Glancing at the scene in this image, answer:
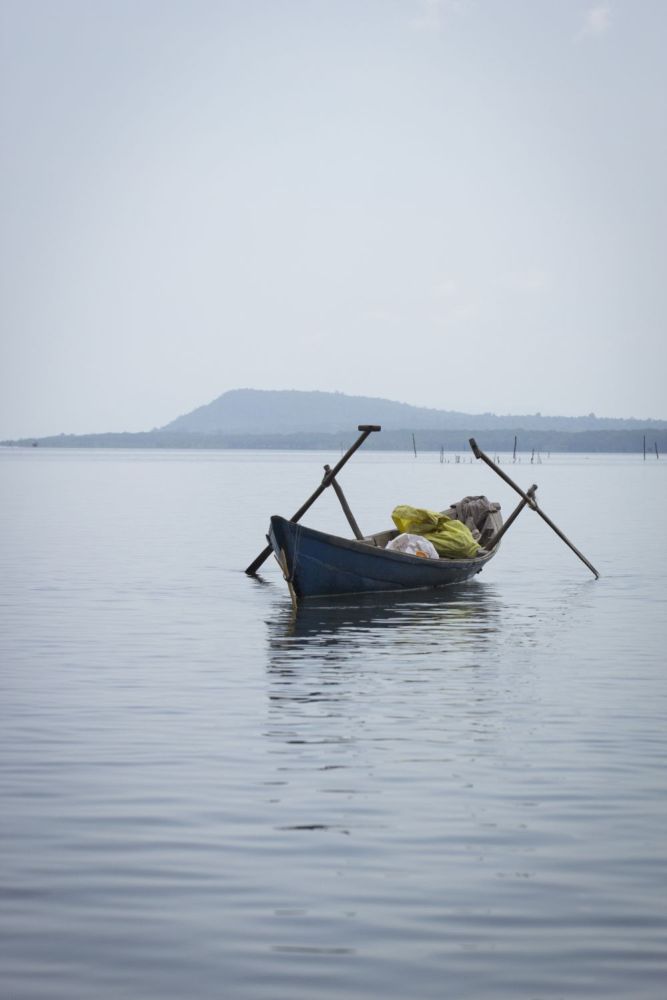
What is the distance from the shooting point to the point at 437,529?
2817 centimetres

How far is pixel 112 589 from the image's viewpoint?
28719 mm

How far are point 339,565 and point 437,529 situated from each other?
12.4ft

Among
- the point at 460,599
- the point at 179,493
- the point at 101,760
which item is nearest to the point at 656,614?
the point at 460,599

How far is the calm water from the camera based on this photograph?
281 inches

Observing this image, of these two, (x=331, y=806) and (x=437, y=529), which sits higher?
(x=437, y=529)

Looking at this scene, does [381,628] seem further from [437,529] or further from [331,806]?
[331,806]

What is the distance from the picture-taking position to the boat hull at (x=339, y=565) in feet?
78.6

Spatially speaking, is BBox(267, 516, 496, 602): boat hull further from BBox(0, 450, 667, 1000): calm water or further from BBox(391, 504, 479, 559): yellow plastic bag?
BBox(0, 450, 667, 1000): calm water

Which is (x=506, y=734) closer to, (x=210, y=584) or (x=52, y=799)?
(x=52, y=799)

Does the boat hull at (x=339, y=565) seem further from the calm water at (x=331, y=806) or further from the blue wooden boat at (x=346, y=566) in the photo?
the calm water at (x=331, y=806)

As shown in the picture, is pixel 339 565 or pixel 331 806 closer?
pixel 331 806

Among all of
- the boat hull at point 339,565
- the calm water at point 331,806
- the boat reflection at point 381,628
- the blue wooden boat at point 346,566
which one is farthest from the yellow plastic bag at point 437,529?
the calm water at point 331,806

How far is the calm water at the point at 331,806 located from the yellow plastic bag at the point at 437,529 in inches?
154

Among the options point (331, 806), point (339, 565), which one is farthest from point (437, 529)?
point (331, 806)
